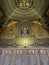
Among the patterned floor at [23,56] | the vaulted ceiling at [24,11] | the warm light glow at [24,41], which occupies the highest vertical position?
the vaulted ceiling at [24,11]

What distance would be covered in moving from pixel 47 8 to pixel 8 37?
7.88 feet

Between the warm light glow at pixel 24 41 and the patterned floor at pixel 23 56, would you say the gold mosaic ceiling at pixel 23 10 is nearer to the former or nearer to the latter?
the warm light glow at pixel 24 41

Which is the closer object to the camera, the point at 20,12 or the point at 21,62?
the point at 21,62

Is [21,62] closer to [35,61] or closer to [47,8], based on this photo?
[35,61]

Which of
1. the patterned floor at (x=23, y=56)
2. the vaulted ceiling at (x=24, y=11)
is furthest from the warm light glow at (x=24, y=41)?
the vaulted ceiling at (x=24, y=11)

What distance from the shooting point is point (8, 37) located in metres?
10.2

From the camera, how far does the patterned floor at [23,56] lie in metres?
8.68

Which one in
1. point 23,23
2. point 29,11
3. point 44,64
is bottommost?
point 44,64

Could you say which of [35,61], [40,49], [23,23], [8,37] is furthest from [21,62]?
[23,23]

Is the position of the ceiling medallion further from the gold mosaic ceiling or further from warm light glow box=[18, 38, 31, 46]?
warm light glow box=[18, 38, 31, 46]

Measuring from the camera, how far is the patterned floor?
868 cm

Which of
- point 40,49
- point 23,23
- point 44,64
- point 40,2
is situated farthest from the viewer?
point 23,23

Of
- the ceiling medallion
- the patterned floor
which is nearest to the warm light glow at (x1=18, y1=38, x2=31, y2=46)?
the patterned floor

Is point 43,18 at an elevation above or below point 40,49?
above
